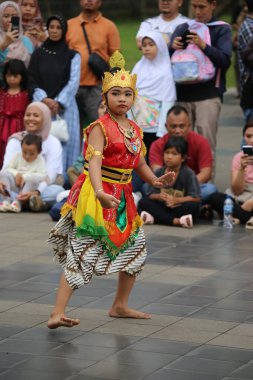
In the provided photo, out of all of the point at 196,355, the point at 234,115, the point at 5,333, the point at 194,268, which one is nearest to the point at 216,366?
the point at 196,355

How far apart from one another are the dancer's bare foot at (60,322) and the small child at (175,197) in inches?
152

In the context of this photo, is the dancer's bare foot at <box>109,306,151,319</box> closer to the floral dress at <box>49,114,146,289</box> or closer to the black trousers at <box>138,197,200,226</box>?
the floral dress at <box>49,114,146,289</box>

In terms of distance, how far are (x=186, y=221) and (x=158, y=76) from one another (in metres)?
2.04

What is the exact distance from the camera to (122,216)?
277 inches

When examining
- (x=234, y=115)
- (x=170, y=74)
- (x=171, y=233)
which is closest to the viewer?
(x=171, y=233)

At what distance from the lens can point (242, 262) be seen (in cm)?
902

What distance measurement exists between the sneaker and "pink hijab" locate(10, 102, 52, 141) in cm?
82

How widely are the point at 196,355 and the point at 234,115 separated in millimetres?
12285

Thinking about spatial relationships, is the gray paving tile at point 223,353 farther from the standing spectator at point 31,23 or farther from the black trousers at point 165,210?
the standing spectator at point 31,23

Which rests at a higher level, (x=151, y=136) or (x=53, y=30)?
(x=53, y=30)

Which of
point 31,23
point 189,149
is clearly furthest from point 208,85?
point 31,23

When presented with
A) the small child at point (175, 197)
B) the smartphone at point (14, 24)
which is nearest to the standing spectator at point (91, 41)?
the smartphone at point (14, 24)

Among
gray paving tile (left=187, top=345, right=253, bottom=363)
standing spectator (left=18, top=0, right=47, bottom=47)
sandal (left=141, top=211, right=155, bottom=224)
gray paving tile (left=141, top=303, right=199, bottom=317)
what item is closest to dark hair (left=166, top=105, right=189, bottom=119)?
sandal (left=141, top=211, right=155, bottom=224)

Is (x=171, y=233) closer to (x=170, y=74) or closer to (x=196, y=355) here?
(x=170, y=74)
